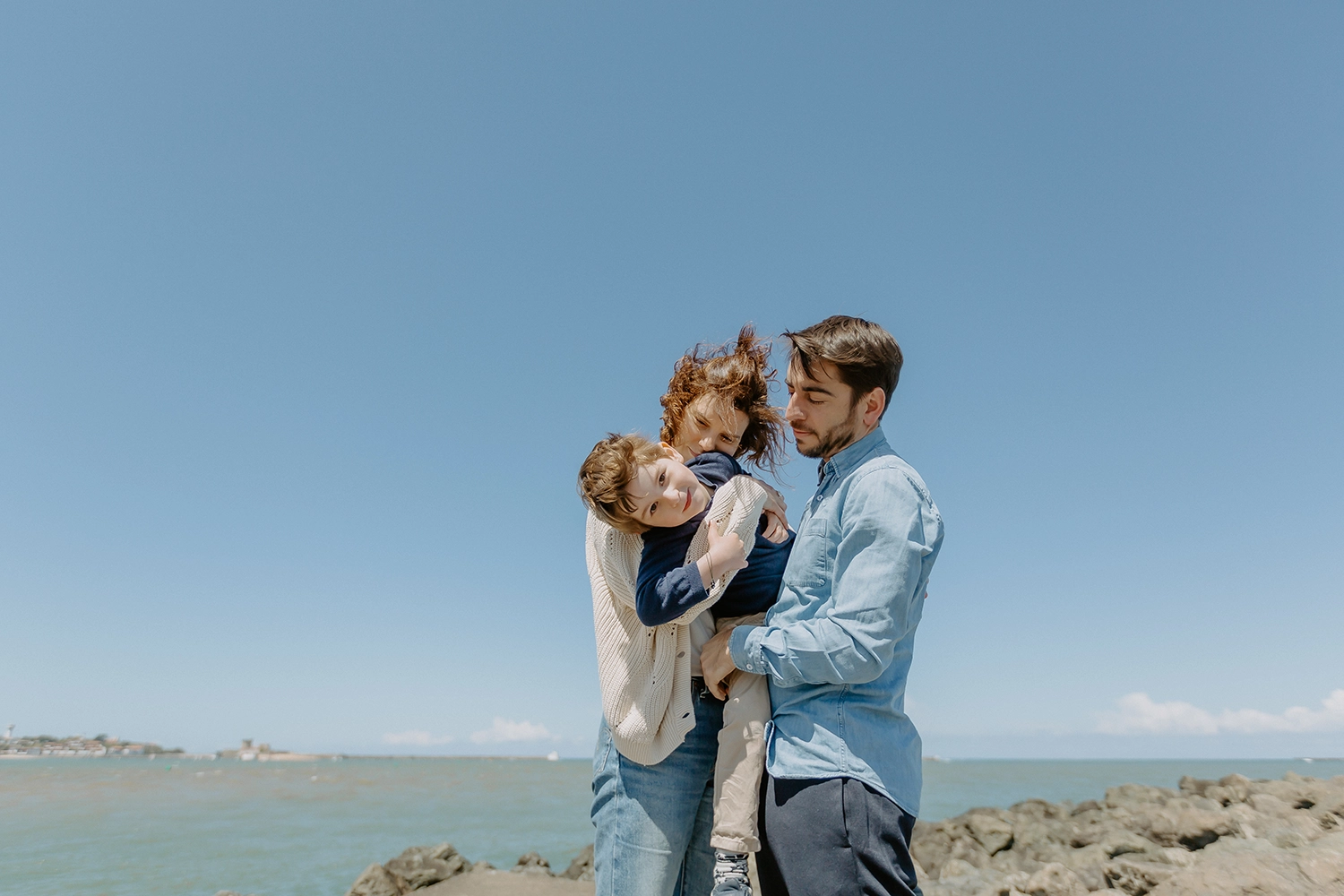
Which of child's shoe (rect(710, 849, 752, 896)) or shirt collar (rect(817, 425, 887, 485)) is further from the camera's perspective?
shirt collar (rect(817, 425, 887, 485))

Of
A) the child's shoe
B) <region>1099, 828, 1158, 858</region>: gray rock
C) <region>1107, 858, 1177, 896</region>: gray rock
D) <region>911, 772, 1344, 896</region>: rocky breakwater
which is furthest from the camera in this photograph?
<region>1099, 828, 1158, 858</region>: gray rock

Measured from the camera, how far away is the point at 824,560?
181 centimetres

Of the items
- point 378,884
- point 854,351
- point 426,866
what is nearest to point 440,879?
point 426,866

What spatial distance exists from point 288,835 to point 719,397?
17520 mm

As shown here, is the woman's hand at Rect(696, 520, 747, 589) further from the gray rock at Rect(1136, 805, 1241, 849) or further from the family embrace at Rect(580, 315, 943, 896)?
the gray rock at Rect(1136, 805, 1241, 849)

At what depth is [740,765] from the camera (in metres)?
1.76

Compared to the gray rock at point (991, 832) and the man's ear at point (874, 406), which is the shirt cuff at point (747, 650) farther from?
the gray rock at point (991, 832)

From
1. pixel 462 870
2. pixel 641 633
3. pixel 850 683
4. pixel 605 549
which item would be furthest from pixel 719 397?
pixel 462 870

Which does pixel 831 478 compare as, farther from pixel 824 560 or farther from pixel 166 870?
pixel 166 870

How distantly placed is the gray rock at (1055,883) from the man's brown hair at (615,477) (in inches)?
250

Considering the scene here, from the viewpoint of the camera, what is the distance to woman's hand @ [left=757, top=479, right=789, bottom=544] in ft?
6.93

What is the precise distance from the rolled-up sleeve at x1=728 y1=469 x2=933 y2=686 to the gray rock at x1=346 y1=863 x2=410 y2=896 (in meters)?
7.52

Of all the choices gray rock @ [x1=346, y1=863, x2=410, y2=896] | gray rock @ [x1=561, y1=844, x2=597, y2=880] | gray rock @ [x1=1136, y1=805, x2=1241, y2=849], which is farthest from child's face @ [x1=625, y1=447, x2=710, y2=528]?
gray rock @ [x1=1136, y1=805, x2=1241, y2=849]

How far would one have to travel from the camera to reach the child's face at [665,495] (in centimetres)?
188
